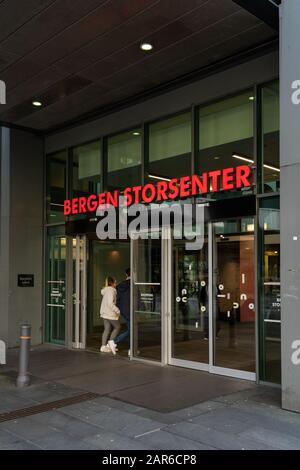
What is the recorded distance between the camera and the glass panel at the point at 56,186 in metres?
12.1

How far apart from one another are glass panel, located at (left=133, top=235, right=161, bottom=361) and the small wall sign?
3.37 m

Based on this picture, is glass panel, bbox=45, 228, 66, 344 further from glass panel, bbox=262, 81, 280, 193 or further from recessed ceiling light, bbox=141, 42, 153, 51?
glass panel, bbox=262, 81, 280, 193

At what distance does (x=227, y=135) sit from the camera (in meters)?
8.60

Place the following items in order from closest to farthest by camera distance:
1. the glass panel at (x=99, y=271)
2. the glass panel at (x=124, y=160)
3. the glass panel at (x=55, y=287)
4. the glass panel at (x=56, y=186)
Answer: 1. the glass panel at (x=124, y=160)
2. the glass panel at (x=55, y=287)
3. the glass panel at (x=56, y=186)
4. the glass panel at (x=99, y=271)

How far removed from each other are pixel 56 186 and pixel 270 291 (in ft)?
21.3

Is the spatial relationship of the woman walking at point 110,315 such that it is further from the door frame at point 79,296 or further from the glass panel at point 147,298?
the door frame at point 79,296

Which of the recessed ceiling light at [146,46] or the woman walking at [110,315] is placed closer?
the recessed ceiling light at [146,46]

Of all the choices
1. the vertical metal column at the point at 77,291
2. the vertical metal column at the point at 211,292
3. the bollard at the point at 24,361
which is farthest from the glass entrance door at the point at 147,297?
the bollard at the point at 24,361

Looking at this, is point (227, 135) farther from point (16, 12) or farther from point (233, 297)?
point (16, 12)

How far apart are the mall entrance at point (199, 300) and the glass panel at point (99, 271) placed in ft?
7.55

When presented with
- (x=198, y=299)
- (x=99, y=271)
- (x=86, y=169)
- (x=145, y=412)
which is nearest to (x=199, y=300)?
(x=198, y=299)

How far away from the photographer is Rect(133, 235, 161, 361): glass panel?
9477 mm

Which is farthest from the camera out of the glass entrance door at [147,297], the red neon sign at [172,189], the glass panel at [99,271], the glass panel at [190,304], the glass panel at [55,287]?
the glass panel at [99,271]
